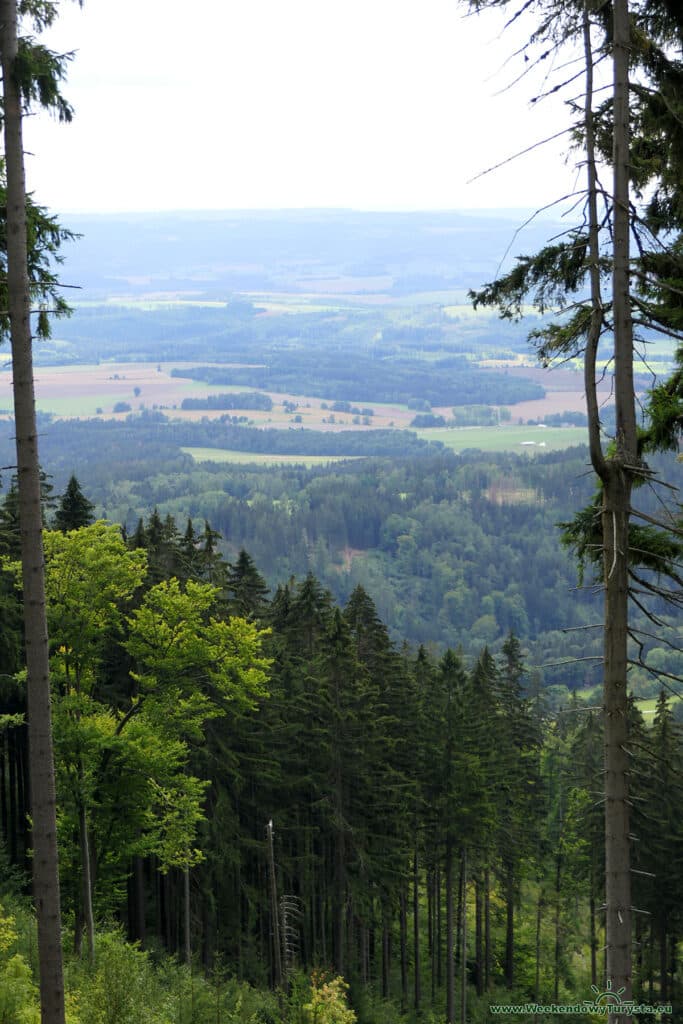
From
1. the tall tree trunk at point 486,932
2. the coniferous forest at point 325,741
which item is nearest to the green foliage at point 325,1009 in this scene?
the coniferous forest at point 325,741

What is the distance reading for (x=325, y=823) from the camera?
32062mm

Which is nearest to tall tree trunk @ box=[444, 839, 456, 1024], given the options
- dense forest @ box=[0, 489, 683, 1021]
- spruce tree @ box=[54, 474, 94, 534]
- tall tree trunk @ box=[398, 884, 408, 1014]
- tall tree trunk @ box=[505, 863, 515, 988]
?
dense forest @ box=[0, 489, 683, 1021]

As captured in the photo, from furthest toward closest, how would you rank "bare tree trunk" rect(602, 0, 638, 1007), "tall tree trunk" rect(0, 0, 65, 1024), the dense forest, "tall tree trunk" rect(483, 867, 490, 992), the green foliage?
"tall tree trunk" rect(483, 867, 490, 992), the dense forest, the green foliage, "tall tree trunk" rect(0, 0, 65, 1024), "bare tree trunk" rect(602, 0, 638, 1007)

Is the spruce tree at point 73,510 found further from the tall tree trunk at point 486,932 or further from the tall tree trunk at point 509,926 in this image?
the tall tree trunk at point 509,926

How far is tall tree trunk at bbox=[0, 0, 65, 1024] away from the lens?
10.6m

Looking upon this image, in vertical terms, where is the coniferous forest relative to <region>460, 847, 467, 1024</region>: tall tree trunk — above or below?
above

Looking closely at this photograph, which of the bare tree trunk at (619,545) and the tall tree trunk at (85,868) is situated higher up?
the bare tree trunk at (619,545)

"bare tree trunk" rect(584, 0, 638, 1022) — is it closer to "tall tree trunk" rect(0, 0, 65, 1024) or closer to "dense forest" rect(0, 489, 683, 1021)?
"tall tree trunk" rect(0, 0, 65, 1024)

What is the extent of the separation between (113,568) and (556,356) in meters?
11.5

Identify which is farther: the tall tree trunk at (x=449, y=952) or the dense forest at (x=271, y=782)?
the tall tree trunk at (x=449, y=952)

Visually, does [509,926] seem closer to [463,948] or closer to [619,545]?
[463,948]

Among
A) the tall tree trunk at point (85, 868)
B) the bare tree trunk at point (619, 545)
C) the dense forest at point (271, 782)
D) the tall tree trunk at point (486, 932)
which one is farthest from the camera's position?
the tall tree trunk at point (486, 932)

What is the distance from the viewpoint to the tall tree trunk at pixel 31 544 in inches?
416

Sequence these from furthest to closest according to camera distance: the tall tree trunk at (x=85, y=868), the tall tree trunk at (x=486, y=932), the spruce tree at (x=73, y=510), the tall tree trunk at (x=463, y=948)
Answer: the tall tree trunk at (x=486, y=932) → the tall tree trunk at (x=463, y=948) → the spruce tree at (x=73, y=510) → the tall tree trunk at (x=85, y=868)
